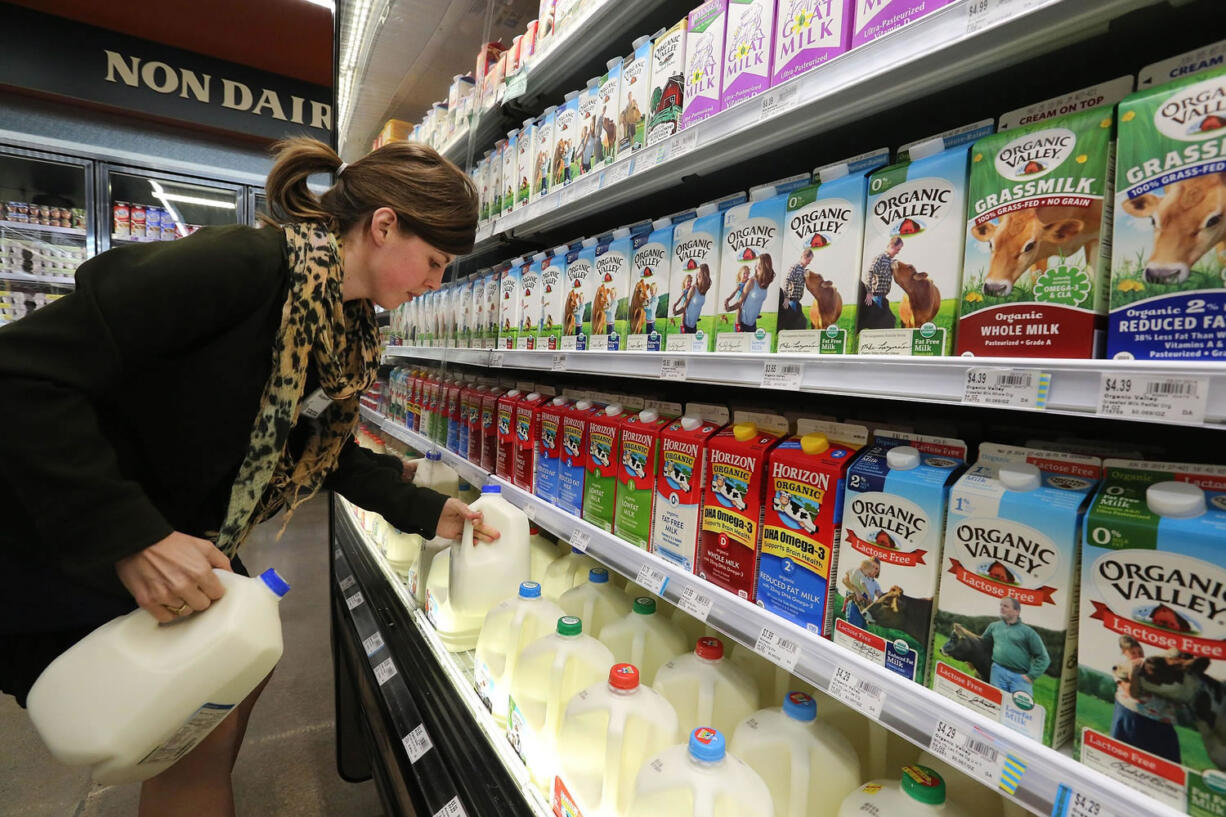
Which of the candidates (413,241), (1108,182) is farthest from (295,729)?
(1108,182)

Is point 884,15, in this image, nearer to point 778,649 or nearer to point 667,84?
point 667,84

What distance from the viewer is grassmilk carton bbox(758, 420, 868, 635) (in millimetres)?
893

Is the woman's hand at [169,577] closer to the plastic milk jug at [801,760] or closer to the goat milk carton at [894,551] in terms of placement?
the plastic milk jug at [801,760]

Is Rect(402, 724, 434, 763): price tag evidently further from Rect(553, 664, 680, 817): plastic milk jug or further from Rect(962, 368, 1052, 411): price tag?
Rect(962, 368, 1052, 411): price tag

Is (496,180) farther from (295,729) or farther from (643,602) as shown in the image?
(295,729)

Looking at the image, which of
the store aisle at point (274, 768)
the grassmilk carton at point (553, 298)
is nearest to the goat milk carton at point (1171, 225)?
the grassmilk carton at point (553, 298)

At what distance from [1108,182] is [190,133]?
697 centimetres

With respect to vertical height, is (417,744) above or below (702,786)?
below

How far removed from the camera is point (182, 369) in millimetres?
1065

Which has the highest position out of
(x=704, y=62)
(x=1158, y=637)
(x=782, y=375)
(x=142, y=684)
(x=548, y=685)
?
(x=704, y=62)

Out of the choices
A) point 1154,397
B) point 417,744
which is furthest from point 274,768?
point 1154,397

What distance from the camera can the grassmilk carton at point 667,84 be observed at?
124cm

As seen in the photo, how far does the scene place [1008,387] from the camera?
2.15ft

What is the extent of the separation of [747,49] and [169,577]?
1337mm
